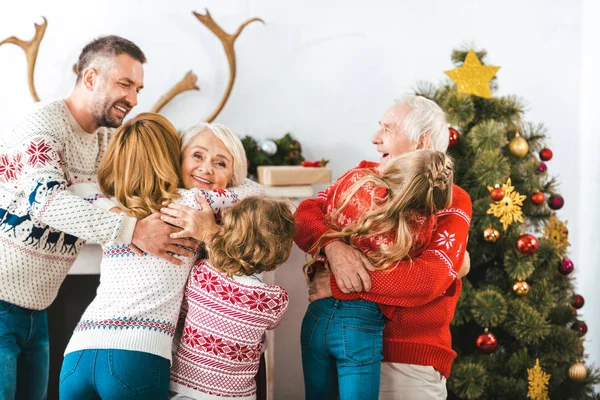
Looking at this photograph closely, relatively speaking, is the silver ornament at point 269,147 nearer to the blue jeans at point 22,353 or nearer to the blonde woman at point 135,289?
the blonde woman at point 135,289

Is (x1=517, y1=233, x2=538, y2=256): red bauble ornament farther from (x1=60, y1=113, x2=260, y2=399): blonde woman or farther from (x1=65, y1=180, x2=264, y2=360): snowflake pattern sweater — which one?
(x1=65, y1=180, x2=264, y2=360): snowflake pattern sweater

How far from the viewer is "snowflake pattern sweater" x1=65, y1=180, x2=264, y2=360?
1.68 m

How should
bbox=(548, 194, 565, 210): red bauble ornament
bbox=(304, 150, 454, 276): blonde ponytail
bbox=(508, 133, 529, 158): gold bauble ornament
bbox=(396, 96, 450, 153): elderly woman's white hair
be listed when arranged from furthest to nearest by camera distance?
bbox=(548, 194, 565, 210): red bauble ornament, bbox=(508, 133, 529, 158): gold bauble ornament, bbox=(396, 96, 450, 153): elderly woman's white hair, bbox=(304, 150, 454, 276): blonde ponytail

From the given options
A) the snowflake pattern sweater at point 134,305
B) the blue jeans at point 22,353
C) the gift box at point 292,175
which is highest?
the gift box at point 292,175

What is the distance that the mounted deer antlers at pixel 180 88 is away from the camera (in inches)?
117

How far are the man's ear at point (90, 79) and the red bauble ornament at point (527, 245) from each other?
1636mm

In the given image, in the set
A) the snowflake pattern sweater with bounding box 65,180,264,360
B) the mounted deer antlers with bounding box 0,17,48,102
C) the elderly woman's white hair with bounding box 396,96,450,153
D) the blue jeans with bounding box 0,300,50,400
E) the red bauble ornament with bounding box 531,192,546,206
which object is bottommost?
the blue jeans with bounding box 0,300,50,400

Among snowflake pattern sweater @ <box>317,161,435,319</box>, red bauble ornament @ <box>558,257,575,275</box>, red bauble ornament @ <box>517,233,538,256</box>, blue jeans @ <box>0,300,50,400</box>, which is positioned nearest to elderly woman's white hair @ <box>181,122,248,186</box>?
snowflake pattern sweater @ <box>317,161,435,319</box>

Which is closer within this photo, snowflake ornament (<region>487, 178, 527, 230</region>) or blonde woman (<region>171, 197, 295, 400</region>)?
blonde woman (<region>171, 197, 295, 400</region>)

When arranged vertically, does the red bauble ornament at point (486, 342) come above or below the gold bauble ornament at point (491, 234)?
below

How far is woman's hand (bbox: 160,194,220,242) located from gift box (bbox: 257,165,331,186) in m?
0.99

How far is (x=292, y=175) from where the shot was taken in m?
2.82

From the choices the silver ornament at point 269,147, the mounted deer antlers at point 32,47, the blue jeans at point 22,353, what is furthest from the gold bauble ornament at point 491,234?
the mounted deer antlers at point 32,47

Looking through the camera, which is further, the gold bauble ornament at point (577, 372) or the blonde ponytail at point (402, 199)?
the gold bauble ornament at point (577, 372)
